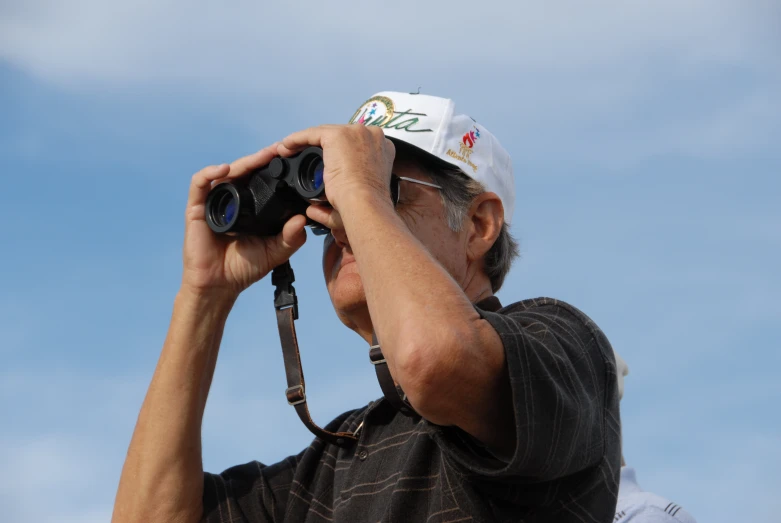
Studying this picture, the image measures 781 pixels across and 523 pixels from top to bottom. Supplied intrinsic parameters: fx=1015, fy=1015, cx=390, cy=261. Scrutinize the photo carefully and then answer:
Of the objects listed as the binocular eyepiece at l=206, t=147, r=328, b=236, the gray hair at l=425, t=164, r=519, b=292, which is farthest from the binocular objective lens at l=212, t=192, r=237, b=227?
the gray hair at l=425, t=164, r=519, b=292

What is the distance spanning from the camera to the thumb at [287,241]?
304 centimetres

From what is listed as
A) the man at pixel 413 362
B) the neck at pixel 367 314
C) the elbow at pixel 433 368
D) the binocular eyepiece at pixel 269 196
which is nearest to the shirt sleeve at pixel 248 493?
the man at pixel 413 362

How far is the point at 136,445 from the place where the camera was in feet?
10.2

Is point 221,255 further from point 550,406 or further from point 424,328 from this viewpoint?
point 550,406

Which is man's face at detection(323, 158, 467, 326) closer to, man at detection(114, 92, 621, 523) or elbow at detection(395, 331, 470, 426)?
man at detection(114, 92, 621, 523)

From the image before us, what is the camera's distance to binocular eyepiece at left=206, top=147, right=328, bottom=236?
2.76 m

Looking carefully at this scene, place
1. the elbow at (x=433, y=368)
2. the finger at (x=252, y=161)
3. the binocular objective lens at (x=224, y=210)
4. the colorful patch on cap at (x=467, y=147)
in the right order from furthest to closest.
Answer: the colorful patch on cap at (x=467, y=147) < the binocular objective lens at (x=224, y=210) < the finger at (x=252, y=161) < the elbow at (x=433, y=368)

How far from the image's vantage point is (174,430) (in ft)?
10.1

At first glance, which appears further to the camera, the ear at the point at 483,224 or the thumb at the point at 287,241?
the ear at the point at 483,224

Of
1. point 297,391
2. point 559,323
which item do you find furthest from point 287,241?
point 559,323

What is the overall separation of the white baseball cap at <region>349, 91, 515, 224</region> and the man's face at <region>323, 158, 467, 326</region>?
0.11 meters

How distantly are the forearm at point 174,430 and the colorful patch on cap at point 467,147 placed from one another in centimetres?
90

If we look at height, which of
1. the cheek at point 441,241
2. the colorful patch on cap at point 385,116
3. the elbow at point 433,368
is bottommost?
the elbow at point 433,368

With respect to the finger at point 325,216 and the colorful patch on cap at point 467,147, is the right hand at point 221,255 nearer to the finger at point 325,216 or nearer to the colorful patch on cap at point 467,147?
the finger at point 325,216
